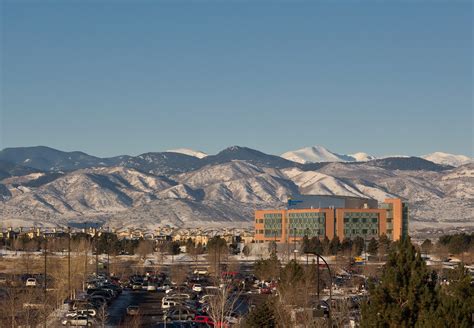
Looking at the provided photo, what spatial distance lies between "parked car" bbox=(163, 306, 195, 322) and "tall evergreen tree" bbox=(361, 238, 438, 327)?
3139 centimetres

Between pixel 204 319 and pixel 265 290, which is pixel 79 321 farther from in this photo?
pixel 265 290


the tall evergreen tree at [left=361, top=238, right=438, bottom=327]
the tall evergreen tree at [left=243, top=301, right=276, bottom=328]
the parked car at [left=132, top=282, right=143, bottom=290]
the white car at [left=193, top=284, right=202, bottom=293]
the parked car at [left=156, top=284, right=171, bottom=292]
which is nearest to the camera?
the tall evergreen tree at [left=361, top=238, right=438, bottom=327]

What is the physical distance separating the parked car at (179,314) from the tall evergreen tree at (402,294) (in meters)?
31.4

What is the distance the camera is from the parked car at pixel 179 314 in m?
76.1

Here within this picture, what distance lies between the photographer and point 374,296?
4553 centimetres

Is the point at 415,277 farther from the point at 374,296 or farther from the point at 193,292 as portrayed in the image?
the point at 193,292

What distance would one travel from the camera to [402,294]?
45.5 metres

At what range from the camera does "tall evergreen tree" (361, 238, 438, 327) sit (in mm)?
44781

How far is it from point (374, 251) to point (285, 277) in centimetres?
9732

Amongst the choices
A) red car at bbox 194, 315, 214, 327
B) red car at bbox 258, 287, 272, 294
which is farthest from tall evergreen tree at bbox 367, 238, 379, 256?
red car at bbox 194, 315, 214, 327

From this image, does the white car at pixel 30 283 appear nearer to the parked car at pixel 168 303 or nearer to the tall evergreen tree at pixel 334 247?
the parked car at pixel 168 303

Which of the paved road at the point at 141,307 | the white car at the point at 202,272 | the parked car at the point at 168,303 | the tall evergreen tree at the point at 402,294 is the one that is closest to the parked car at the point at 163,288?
the paved road at the point at 141,307

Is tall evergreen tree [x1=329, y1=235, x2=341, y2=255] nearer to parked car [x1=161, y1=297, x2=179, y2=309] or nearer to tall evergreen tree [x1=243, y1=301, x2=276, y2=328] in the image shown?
parked car [x1=161, y1=297, x2=179, y2=309]

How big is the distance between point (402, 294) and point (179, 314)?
108ft
